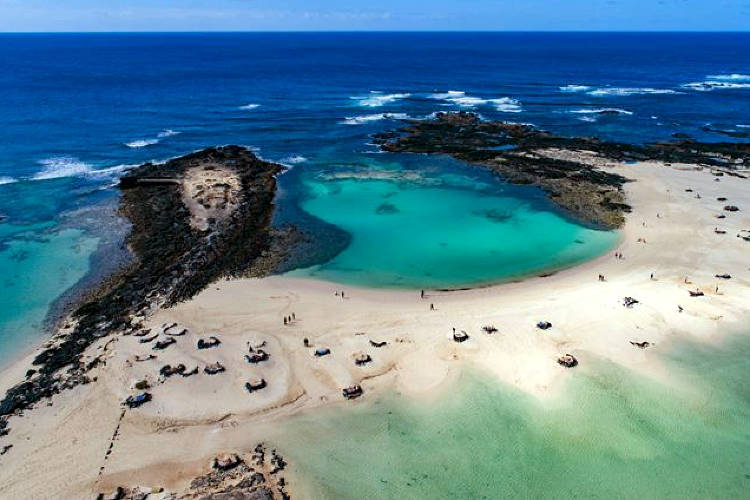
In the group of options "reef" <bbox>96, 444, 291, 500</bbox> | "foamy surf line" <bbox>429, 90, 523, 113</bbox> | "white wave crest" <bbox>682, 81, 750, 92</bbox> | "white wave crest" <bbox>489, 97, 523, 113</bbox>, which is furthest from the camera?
"white wave crest" <bbox>682, 81, 750, 92</bbox>

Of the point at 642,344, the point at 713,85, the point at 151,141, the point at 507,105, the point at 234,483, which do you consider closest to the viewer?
the point at 234,483

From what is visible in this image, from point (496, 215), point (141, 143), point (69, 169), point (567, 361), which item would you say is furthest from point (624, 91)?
point (69, 169)

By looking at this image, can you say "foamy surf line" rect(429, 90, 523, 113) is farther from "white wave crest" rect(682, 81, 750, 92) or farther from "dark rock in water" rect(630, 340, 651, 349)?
"dark rock in water" rect(630, 340, 651, 349)

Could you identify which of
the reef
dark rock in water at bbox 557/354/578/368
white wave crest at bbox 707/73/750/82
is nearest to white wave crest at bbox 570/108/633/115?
white wave crest at bbox 707/73/750/82

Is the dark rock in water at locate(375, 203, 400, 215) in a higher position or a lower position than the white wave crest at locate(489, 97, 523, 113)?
lower

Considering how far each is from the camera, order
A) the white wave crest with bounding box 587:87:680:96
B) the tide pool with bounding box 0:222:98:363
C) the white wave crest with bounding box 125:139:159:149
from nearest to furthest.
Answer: the tide pool with bounding box 0:222:98:363 → the white wave crest with bounding box 125:139:159:149 → the white wave crest with bounding box 587:87:680:96

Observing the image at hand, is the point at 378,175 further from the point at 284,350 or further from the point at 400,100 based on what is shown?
the point at 400,100

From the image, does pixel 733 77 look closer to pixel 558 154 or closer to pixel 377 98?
pixel 377 98
